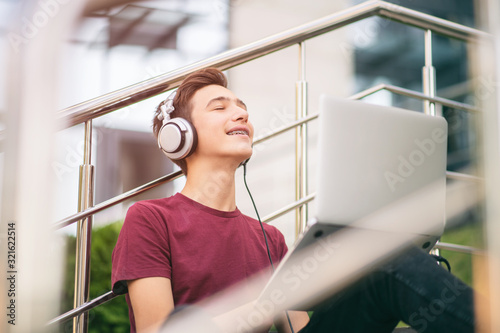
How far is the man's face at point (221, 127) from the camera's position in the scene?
1164 mm

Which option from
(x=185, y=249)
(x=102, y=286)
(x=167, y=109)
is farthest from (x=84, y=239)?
(x=102, y=286)

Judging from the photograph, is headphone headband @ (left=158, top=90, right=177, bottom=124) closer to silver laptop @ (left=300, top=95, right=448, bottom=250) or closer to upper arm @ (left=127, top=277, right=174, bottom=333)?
upper arm @ (left=127, top=277, right=174, bottom=333)

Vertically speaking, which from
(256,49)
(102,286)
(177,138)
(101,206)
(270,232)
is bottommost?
(102,286)

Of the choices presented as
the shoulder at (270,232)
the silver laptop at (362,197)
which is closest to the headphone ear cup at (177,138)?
the shoulder at (270,232)

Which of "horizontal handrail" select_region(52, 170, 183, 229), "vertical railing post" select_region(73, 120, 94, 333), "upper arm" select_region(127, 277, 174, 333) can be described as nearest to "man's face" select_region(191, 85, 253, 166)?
"horizontal handrail" select_region(52, 170, 183, 229)

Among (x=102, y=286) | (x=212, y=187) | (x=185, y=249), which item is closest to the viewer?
(x=185, y=249)

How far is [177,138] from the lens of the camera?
112 cm

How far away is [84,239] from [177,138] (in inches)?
10.9

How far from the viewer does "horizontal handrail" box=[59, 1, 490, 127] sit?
1.09m

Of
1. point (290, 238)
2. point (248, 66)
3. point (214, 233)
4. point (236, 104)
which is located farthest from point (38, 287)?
point (248, 66)

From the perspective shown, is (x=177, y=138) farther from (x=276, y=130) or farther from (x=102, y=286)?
(x=102, y=286)

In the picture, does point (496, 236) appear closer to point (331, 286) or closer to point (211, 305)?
point (331, 286)

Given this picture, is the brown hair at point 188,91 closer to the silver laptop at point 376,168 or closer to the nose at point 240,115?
the nose at point 240,115

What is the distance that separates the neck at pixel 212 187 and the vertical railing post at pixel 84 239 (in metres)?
0.21
